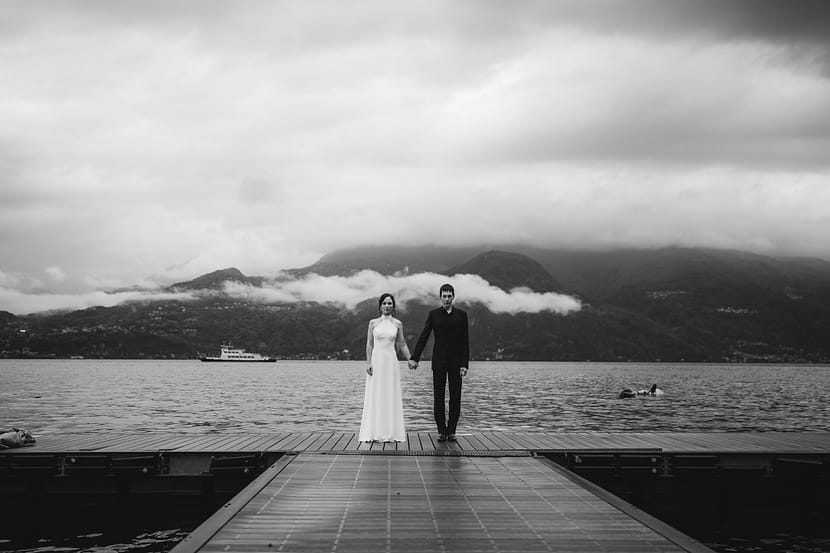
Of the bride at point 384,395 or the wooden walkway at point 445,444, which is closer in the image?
the wooden walkway at point 445,444

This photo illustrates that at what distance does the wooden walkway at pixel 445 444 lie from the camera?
52.4 feet

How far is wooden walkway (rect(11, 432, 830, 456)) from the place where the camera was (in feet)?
52.4

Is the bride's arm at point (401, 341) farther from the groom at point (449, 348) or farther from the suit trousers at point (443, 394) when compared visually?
the suit trousers at point (443, 394)

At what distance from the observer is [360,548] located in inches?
307

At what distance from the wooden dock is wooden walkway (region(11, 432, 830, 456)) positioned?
52 mm

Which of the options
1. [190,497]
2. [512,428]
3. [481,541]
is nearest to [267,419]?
[512,428]

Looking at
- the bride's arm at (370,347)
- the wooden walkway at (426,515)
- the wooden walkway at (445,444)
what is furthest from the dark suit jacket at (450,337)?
the wooden walkway at (426,515)

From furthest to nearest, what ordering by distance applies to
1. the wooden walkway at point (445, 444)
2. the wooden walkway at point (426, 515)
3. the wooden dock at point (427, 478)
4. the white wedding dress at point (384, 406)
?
the white wedding dress at point (384, 406), the wooden walkway at point (445, 444), the wooden dock at point (427, 478), the wooden walkway at point (426, 515)

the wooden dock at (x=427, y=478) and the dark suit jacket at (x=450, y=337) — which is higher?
the dark suit jacket at (x=450, y=337)

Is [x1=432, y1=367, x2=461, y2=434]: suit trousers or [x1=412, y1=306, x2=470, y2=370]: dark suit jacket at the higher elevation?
[x1=412, y1=306, x2=470, y2=370]: dark suit jacket

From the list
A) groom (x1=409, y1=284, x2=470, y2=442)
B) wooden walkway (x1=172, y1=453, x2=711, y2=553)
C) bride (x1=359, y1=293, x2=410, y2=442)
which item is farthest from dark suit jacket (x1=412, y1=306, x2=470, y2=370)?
wooden walkway (x1=172, y1=453, x2=711, y2=553)

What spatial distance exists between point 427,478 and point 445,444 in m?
4.58

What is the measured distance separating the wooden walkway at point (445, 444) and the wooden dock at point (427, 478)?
0.05 meters

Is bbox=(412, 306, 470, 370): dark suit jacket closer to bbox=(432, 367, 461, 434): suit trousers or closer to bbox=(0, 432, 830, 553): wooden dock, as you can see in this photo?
bbox=(432, 367, 461, 434): suit trousers
